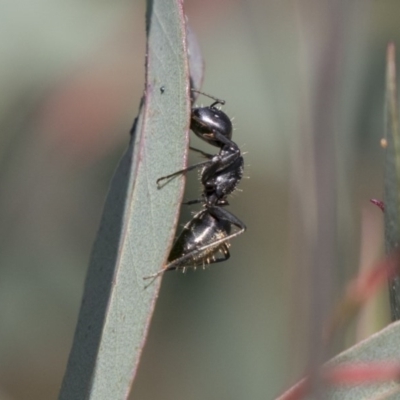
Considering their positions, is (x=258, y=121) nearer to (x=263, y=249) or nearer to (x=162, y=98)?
(x=263, y=249)

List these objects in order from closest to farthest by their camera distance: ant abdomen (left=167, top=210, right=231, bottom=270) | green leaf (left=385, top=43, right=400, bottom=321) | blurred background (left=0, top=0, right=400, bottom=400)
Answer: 1. green leaf (left=385, top=43, right=400, bottom=321)
2. ant abdomen (left=167, top=210, right=231, bottom=270)
3. blurred background (left=0, top=0, right=400, bottom=400)

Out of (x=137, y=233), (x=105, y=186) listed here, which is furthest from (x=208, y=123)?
(x=105, y=186)

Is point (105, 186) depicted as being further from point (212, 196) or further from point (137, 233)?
point (137, 233)

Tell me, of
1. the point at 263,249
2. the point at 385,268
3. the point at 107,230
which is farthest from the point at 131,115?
the point at 385,268

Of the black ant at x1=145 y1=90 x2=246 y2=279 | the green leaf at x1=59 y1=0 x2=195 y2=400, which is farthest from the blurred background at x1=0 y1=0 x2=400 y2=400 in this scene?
the green leaf at x1=59 y1=0 x2=195 y2=400

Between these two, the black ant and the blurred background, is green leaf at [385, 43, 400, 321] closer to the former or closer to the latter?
the black ant

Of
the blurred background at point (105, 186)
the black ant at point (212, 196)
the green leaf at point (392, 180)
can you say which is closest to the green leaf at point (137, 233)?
the green leaf at point (392, 180)

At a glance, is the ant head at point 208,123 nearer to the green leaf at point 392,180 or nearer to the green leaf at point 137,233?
the green leaf at point 137,233
